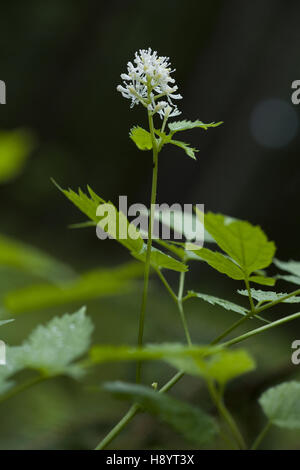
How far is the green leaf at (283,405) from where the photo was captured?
0.90 feet

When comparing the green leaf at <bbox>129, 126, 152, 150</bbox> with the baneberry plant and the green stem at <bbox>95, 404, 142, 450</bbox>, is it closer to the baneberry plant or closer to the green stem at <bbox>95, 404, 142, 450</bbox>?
the baneberry plant

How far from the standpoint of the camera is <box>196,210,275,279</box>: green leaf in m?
0.28

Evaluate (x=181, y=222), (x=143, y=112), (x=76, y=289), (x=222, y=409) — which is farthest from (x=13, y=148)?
(x=143, y=112)

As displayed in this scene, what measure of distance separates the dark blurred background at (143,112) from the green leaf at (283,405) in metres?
1.61

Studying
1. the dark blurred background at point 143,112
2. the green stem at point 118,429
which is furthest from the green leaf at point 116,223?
the dark blurred background at point 143,112

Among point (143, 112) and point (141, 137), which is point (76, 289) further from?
point (143, 112)

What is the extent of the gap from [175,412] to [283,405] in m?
0.08

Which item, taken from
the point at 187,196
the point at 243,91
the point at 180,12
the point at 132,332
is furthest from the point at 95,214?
the point at 180,12

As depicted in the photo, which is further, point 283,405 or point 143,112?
point 143,112

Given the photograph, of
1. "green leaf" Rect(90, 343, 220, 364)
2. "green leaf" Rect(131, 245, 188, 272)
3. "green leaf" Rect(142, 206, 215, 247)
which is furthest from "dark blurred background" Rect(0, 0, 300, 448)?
"green leaf" Rect(90, 343, 220, 364)

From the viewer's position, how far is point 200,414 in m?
0.25

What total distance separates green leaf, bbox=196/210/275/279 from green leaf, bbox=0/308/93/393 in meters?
0.10

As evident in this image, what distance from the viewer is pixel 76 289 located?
0.20 m
